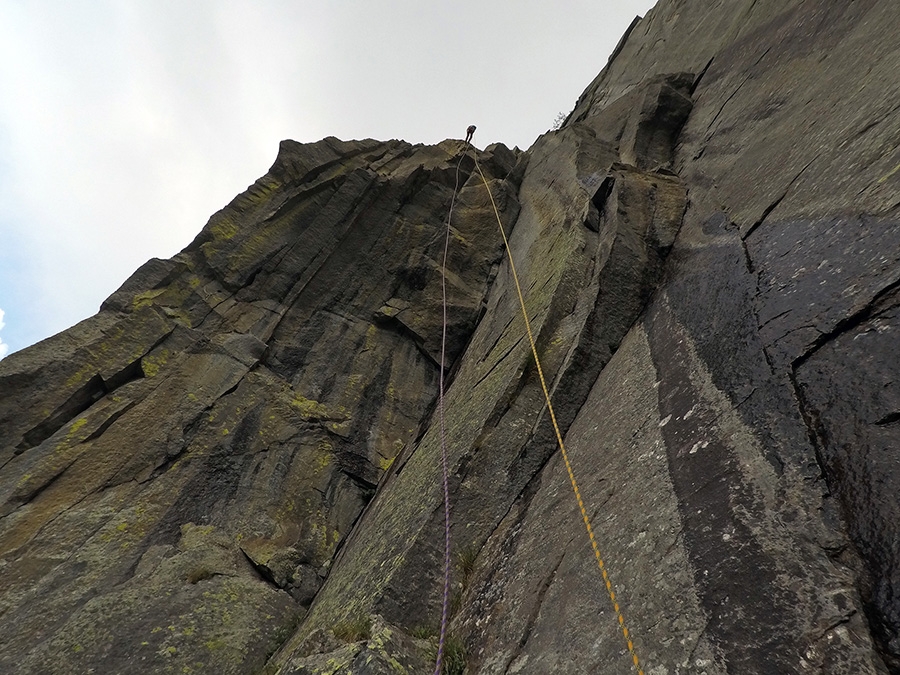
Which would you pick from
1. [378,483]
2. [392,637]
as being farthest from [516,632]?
[378,483]

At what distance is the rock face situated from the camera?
450 cm

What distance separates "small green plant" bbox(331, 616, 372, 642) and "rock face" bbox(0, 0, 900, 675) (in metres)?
0.06

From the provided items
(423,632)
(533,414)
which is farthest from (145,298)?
(423,632)

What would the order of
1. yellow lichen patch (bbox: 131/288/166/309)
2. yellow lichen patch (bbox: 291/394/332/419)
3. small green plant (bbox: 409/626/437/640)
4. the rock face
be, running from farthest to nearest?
yellow lichen patch (bbox: 131/288/166/309) → yellow lichen patch (bbox: 291/394/332/419) → small green plant (bbox: 409/626/437/640) → the rock face

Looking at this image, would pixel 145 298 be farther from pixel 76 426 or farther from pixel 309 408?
pixel 309 408

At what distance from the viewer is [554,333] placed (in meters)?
9.33

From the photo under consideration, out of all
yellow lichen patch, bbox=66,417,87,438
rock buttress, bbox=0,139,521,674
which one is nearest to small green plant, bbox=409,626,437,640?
rock buttress, bbox=0,139,521,674

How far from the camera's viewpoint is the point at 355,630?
6133 millimetres

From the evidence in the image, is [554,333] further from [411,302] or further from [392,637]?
[411,302]

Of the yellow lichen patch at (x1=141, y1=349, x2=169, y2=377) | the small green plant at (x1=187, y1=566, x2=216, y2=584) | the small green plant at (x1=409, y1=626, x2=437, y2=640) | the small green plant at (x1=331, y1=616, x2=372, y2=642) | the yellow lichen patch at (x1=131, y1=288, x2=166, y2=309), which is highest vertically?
the yellow lichen patch at (x1=131, y1=288, x2=166, y2=309)

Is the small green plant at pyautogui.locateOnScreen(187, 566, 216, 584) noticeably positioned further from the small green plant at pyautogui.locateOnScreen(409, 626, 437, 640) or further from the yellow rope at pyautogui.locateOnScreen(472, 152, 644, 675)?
the yellow rope at pyautogui.locateOnScreen(472, 152, 644, 675)

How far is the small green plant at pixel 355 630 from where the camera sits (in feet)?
19.7

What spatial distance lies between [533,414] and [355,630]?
3970mm

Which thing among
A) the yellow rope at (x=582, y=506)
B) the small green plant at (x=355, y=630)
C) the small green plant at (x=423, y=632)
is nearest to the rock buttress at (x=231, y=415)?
the small green plant at (x=355, y=630)
